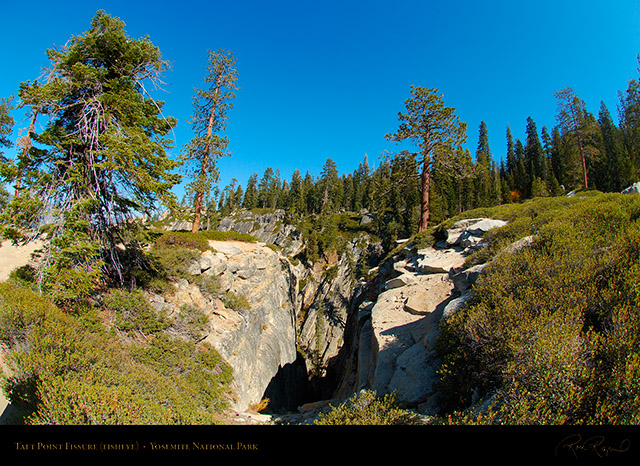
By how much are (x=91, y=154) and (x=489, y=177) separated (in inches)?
3035

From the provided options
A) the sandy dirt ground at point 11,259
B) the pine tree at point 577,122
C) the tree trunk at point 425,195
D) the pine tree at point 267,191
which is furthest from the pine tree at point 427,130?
the pine tree at point 267,191

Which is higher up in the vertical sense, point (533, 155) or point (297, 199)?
point (533, 155)

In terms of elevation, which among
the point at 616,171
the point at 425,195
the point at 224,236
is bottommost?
the point at 224,236

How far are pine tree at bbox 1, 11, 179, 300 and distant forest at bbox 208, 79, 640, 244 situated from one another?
12840 millimetres

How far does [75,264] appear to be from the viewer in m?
7.78

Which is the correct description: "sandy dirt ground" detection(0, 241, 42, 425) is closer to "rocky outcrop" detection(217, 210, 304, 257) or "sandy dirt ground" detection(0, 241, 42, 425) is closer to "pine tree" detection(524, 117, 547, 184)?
"rocky outcrop" detection(217, 210, 304, 257)

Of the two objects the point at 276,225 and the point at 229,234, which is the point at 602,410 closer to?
the point at 229,234

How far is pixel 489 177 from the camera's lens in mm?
64562

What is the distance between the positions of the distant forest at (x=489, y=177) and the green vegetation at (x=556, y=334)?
11.4 meters

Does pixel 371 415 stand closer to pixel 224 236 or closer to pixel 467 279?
pixel 467 279
